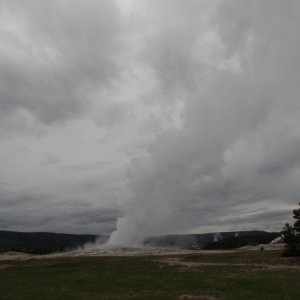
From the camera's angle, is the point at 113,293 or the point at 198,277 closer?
the point at 113,293

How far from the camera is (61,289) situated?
35.7 meters

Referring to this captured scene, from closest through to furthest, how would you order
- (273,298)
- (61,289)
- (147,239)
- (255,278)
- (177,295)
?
(273,298) < (177,295) < (61,289) < (255,278) < (147,239)

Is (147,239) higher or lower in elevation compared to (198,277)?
higher

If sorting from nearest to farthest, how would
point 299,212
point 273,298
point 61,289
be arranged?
point 273,298
point 61,289
point 299,212

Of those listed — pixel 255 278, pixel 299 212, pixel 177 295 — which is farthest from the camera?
pixel 299 212

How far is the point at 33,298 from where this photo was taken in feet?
102

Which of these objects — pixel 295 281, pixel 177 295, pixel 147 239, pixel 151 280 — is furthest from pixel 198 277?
pixel 147 239

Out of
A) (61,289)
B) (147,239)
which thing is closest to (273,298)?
(61,289)

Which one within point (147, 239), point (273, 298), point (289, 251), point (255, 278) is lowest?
point (273, 298)

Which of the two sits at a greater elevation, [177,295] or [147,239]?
[147,239]

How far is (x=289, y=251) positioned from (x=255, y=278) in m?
40.3

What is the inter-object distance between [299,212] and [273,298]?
5063 cm

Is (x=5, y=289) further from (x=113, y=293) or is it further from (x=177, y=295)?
(x=177, y=295)

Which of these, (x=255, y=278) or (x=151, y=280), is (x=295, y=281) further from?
(x=151, y=280)
